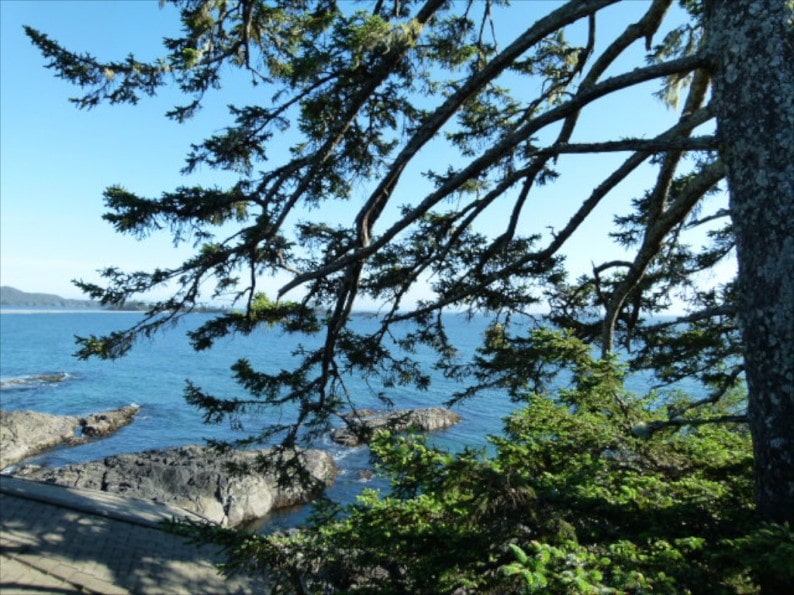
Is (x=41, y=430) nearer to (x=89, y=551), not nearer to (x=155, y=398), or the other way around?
(x=155, y=398)

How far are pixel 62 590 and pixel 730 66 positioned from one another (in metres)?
7.31

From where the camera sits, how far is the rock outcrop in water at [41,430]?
2056 centimetres

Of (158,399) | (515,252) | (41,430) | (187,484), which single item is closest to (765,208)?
(515,252)

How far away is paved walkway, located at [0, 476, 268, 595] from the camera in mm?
5211

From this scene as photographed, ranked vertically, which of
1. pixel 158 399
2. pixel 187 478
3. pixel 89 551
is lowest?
pixel 187 478

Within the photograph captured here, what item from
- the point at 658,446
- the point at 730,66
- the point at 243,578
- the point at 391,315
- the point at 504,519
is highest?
the point at 730,66

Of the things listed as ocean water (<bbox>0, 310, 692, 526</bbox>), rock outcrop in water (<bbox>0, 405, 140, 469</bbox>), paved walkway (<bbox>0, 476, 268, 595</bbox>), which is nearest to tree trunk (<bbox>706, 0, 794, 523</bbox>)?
paved walkway (<bbox>0, 476, 268, 595</bbox>)

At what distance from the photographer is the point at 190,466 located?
16.8 m

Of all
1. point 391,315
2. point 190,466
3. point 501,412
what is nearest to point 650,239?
point 391,315

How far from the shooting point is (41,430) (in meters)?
22.6

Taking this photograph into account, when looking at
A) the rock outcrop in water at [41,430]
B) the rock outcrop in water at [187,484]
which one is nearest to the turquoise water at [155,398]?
the rock outcrop in water at [41,430]

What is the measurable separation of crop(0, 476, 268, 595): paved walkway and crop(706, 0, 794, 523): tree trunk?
190 inches

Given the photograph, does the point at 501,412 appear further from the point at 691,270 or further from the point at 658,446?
the point at 658,446

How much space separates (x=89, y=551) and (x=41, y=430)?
2121cm
